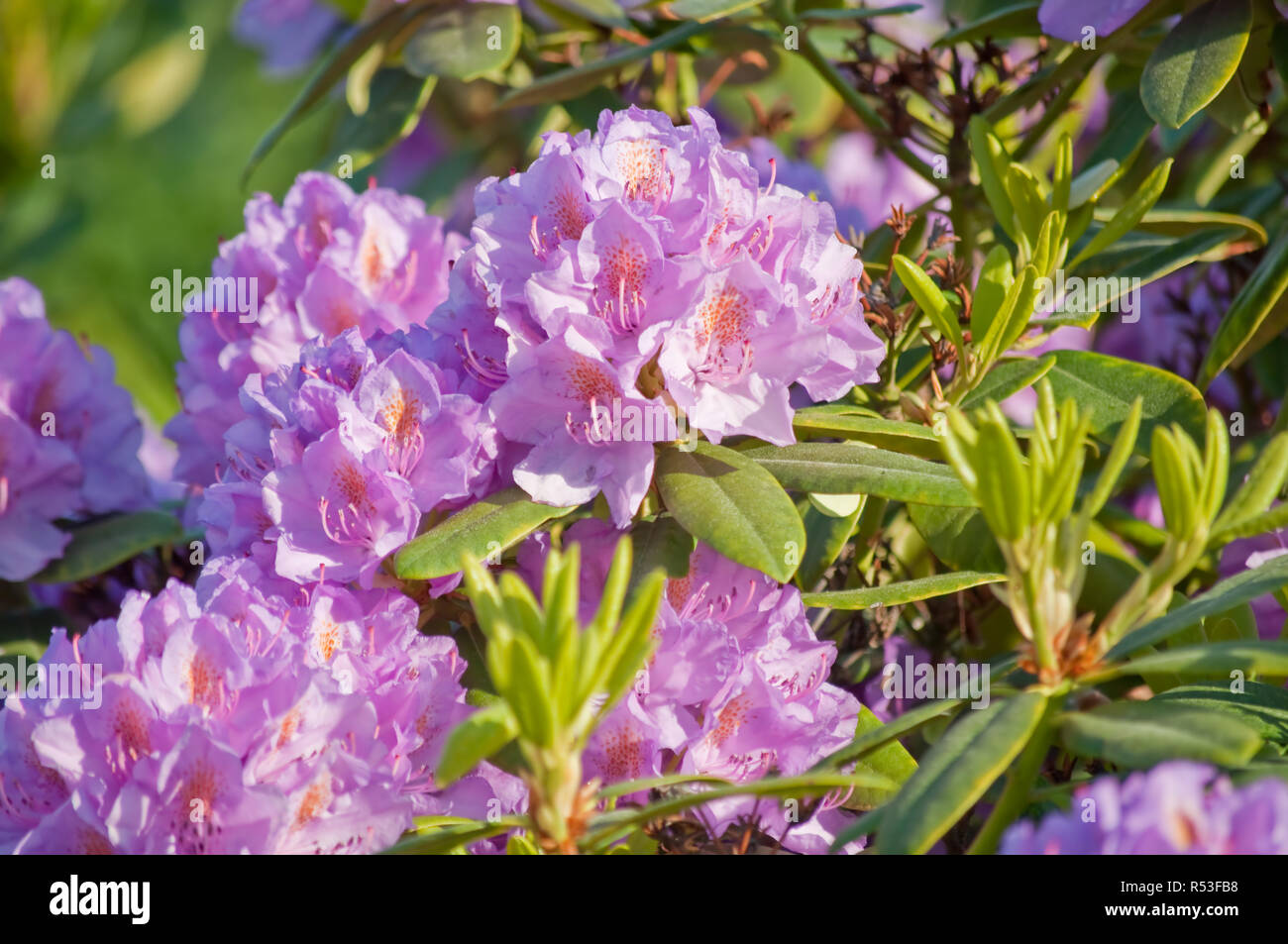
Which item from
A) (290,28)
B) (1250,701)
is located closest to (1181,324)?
(1250,701)

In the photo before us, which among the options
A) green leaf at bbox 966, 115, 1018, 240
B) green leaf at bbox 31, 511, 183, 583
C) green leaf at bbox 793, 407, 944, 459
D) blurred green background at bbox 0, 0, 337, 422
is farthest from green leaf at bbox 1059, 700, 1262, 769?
blurred green background at bbox 0, 0, 337, 422

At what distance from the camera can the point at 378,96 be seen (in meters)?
1.41

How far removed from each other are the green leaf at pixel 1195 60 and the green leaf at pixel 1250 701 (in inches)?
16.1

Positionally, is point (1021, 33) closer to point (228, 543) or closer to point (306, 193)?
point (306, 193)

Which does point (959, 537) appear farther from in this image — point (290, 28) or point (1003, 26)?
point (290, 28)

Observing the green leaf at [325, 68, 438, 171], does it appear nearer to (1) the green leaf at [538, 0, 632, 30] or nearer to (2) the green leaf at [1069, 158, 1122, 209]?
(1) the green leaf at [538, 0, 632, 30]

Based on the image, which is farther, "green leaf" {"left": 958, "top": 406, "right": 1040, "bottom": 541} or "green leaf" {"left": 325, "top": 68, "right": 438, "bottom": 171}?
"green leaf" {"left": 325, "top": 68, "right": 438, "bottom": 171}

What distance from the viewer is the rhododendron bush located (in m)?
0.65

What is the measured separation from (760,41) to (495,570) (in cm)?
75

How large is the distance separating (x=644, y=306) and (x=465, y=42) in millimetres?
569

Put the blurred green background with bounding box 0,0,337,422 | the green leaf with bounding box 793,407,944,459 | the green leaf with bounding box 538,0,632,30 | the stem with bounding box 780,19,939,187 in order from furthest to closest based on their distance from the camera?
the blurred green background with bounding box 0,0,337,422
the green leaf with bounding box 538,0,632,30
the stem with bounding box 780,19,939,187
the green leaf with bounding box 793,407,944,459

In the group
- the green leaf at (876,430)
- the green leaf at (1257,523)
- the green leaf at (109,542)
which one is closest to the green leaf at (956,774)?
the green leaf at (1257,523)

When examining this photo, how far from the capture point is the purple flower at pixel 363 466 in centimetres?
84

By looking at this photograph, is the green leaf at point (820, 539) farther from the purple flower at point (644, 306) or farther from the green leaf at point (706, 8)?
the green leaf at point (706, 8)
